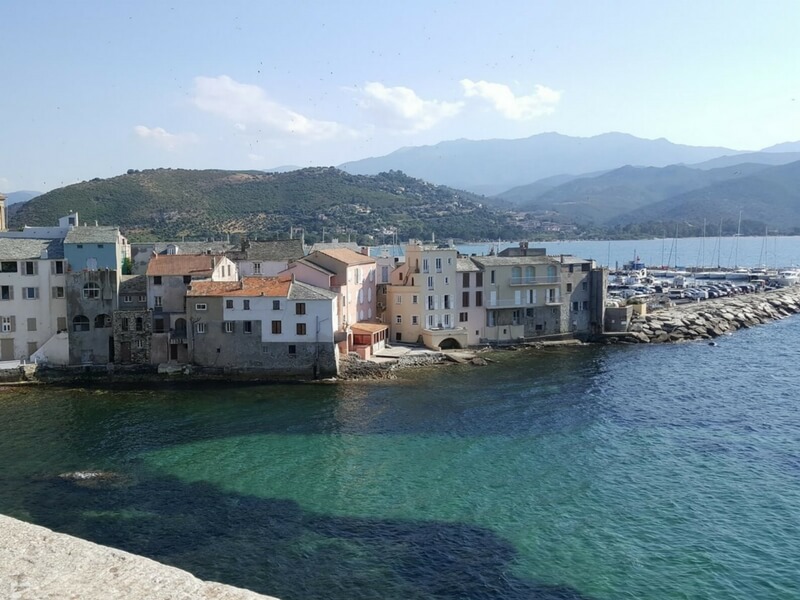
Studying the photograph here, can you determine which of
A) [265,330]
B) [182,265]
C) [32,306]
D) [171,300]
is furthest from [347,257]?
[32,306]

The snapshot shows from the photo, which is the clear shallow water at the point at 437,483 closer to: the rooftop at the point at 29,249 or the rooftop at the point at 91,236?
the rooftop at the point at 29,249

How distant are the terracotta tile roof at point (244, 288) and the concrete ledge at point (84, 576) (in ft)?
95.4

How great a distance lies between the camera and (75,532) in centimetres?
2475

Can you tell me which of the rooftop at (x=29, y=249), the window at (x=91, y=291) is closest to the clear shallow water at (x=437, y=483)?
the window at (x=91, y=291)

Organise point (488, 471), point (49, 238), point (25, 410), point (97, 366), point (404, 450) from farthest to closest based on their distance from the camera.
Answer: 1. point (49, 238)
2. point (97, 366)
3. point (25, 410)
4. point (404, 450)
5. point (488, 471)

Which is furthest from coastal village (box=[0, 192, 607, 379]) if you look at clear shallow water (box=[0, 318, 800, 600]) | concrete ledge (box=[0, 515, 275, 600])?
concrete ledge (box=[0, 515, 275, 600])

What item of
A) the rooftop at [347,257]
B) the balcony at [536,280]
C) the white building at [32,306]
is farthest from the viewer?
the balcony at [536,280]

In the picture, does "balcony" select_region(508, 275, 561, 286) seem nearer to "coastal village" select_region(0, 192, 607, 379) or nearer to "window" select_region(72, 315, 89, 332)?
"coastal village" select_region(0, 192, 607, 379)

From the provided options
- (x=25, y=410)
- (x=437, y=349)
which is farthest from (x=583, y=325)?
(x=25, y=410)

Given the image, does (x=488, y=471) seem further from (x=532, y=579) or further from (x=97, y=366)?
(x=97, y=366)

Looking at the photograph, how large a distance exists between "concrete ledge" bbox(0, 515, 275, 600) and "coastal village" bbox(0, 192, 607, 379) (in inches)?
1128

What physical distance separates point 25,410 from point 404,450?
2415cm

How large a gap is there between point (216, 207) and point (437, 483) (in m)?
131

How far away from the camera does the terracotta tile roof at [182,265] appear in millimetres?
51250
